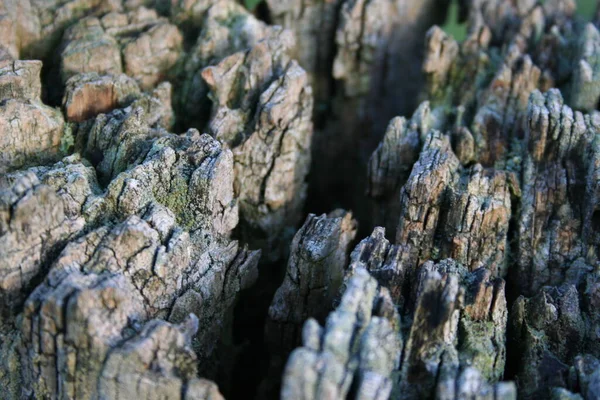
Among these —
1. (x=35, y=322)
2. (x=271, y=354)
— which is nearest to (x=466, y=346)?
(x=271, y=354)

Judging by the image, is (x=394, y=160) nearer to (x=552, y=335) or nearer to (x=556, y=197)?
(x=556, y=197)

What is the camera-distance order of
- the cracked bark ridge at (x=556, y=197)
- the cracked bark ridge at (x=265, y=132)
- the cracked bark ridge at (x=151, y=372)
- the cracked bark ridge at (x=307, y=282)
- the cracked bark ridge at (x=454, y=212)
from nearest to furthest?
the cracked bark ridge at (x=151, y=372) → the cracked bark ridge at (x=307, y=282) → the cracked bark ridge at (x=454, y=212) → the cracked bark ridge at (x=556, y=197) → the cracked bark ridge at (x=265, y=132)

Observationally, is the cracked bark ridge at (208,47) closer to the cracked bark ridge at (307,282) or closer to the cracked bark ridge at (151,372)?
the cracked bark ridge at (307,282)

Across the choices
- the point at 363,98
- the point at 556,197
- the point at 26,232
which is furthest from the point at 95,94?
the point at 556,197

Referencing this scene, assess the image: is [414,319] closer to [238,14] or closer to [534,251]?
[534,251]

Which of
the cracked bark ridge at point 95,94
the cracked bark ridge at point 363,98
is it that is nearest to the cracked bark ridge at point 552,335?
the cracked bark ridge at point 363,98

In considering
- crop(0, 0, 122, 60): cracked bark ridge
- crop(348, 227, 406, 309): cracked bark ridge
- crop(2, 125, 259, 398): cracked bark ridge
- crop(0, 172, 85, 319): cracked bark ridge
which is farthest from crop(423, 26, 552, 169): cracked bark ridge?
crop(0, 172, 85, 319): cracked bark ridge

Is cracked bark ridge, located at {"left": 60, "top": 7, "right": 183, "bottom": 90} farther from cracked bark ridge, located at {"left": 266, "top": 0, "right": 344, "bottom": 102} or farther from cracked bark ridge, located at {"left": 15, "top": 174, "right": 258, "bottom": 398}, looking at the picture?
cracked bark ridge, located at {"left": 15, "top": 174, "right": 258, "bottom": 398}
